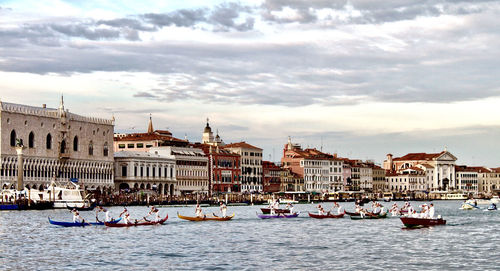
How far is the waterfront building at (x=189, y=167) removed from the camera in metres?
136

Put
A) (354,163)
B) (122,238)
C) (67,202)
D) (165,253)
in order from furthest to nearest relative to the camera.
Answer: (354,163) → (67,202) → (122,238) → (165,253)

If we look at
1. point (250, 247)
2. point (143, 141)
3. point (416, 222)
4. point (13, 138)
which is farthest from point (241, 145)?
point (250, 247)

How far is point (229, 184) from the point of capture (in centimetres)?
14612

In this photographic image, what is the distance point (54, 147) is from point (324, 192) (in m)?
71.0

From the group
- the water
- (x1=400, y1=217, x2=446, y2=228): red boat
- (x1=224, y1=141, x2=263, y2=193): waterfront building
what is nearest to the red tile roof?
(x1=224, y1=141, x2=263, y2=193): waterfront building

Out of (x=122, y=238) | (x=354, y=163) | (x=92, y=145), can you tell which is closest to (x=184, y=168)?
(x=92, y=145)

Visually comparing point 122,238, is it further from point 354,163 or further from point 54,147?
point 354,163

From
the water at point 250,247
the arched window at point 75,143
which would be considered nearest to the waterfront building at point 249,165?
the arched window at point 75,143

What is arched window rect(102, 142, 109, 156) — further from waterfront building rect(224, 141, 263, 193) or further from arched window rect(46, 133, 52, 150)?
waterfront building rect(224, 141, 263, 193)

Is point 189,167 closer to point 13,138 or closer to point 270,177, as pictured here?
point 270,177

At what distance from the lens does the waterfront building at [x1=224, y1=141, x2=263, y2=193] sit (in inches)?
5901

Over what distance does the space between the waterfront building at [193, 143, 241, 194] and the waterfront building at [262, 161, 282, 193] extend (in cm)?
918

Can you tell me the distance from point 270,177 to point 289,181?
525cm

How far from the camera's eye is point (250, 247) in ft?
150
